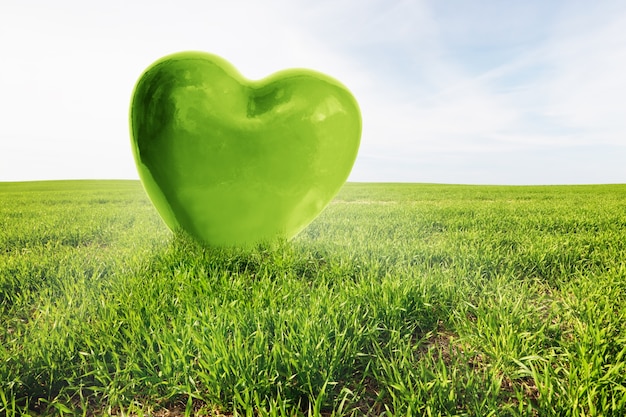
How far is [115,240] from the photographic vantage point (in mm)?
4461

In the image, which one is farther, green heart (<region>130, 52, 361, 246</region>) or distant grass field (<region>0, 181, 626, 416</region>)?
green heart (<region>130, 52, 361, 246</region>)

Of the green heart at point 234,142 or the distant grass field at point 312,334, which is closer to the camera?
the distant grass field at point 312,334

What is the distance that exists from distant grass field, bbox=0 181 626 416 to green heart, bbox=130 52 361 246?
32cm

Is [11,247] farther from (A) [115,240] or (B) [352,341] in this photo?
(B) [352,341]

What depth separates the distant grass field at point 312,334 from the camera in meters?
1.55

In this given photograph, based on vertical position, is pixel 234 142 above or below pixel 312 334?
above

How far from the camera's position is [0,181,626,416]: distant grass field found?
1.55 m

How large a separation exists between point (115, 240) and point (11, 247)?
3.12 ft

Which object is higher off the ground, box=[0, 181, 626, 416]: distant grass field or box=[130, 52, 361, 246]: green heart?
box=[130, 52, 361, 246]: green heart

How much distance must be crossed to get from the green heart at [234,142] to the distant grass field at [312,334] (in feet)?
1.04

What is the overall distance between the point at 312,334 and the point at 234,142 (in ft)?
6.06

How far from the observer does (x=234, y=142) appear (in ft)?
10.5

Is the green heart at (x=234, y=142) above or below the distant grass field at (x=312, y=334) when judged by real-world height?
above

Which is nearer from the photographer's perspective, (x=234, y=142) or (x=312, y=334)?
(x=312, y=334)
